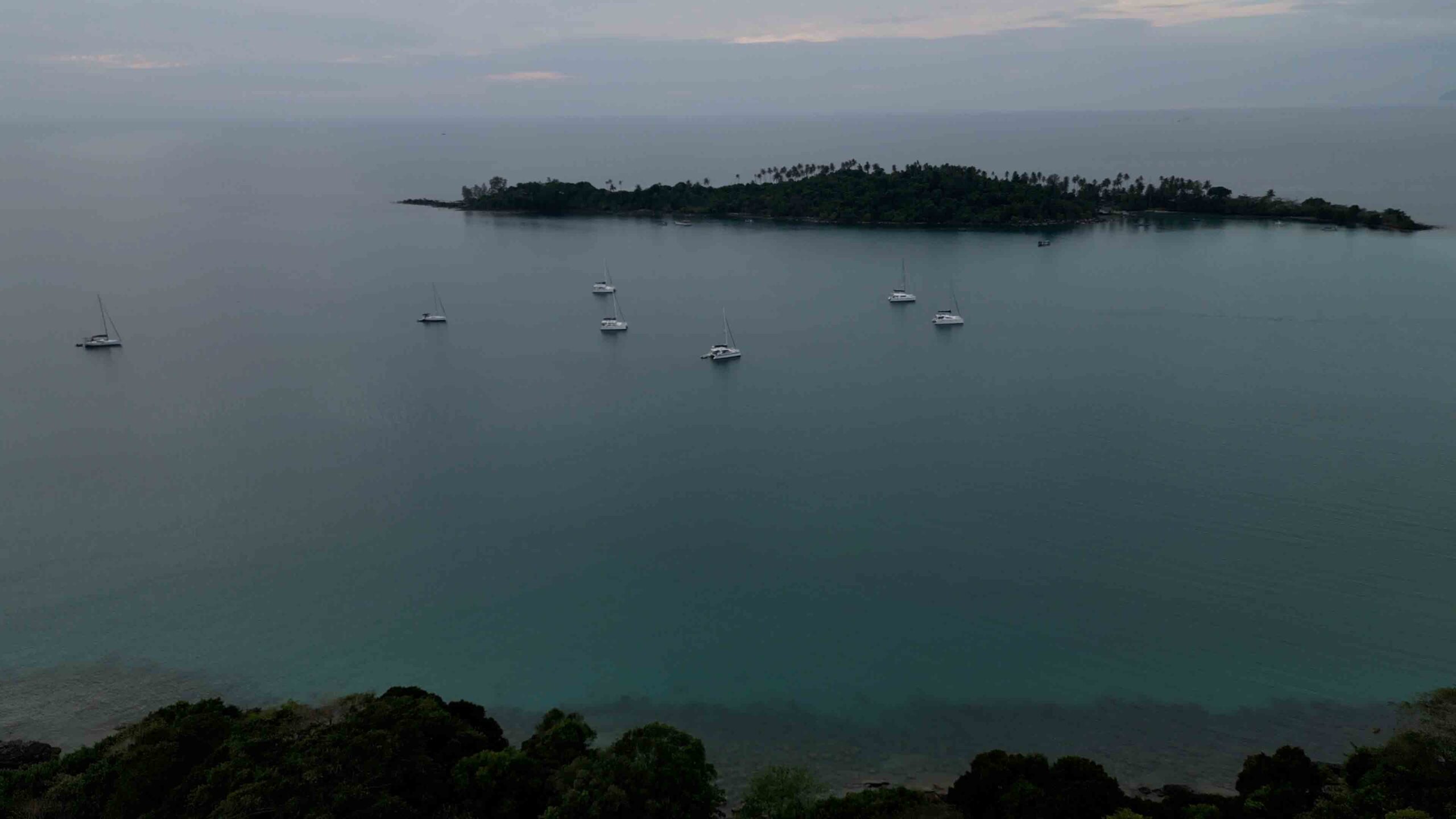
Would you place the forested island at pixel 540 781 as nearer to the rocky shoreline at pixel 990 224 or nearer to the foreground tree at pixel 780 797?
the foreground tree at pixel 780 797

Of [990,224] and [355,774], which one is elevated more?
[990,224]

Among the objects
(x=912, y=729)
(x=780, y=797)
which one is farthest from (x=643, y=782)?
(x=912, y=729)

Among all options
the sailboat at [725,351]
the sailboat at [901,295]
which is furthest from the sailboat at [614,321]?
the sailboat at [901,295]

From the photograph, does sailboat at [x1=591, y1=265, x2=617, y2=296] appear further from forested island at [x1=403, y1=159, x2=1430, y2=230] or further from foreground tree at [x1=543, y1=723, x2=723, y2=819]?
foreground tree at [x1=543, y1=723, x2=723, y2=819]

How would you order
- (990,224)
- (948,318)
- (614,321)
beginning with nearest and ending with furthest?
1. (948,318)
2. (614,321)
3. (990,224)

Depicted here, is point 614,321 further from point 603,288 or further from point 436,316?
point 436,316

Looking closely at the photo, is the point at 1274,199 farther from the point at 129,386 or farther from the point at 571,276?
the point at 129,386

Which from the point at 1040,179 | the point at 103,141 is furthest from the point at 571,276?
the point at 103,141
